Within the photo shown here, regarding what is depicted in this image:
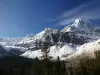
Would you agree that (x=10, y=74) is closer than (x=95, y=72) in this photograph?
No

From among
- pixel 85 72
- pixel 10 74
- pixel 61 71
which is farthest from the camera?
pixel 10 74

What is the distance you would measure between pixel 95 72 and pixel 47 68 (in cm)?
2976

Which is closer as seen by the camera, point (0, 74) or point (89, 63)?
point (89, 63)

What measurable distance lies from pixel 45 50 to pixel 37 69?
10355 millimetres

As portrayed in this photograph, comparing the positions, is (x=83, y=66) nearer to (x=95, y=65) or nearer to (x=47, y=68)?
(x=95, y=65)

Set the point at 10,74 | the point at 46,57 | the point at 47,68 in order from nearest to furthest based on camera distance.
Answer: the point at 46,57 → the point at 47,68 → the point at 10,74

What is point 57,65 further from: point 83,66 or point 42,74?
point 83,66

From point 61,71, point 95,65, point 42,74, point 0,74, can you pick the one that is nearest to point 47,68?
point 42,74

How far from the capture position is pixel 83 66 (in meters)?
48.7

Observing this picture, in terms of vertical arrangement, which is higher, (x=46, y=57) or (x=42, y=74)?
(x=46, y=57)

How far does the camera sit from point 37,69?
74.9 m

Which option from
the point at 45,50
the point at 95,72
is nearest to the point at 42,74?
the point at 45,50

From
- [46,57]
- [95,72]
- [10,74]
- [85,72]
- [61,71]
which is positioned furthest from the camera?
[10,74]

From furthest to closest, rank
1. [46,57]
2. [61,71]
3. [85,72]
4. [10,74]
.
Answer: [10,74]
[61,71]
[46,57]
[85,72]
